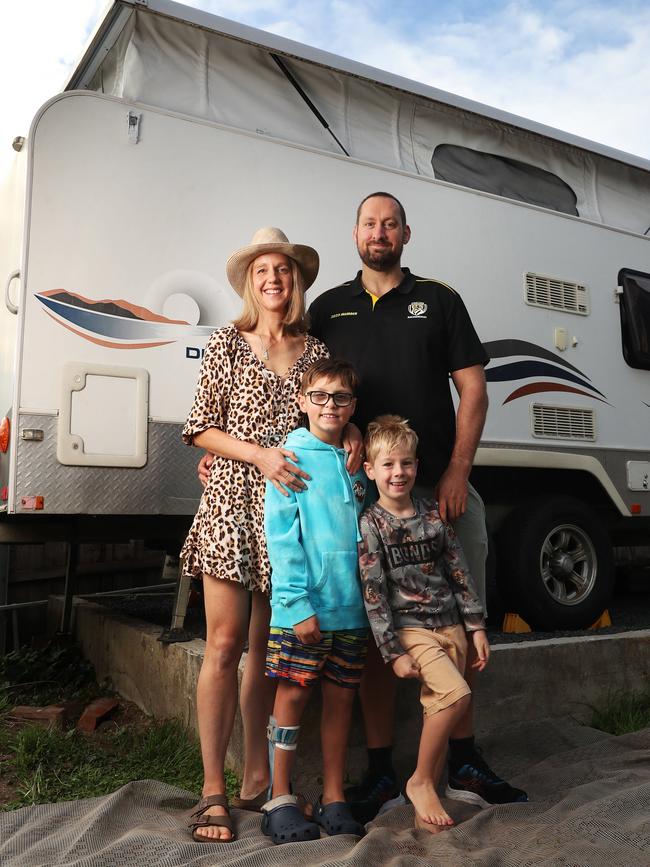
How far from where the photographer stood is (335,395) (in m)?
2.85

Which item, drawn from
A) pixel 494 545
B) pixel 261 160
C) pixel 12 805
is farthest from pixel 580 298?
pixel 12 805

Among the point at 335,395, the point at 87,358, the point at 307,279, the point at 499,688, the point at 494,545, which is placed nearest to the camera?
the point at 335,395

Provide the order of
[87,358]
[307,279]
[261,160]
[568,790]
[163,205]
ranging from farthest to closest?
[261,160] → [163,205] → [87,358] → [307,279] → [568,790]

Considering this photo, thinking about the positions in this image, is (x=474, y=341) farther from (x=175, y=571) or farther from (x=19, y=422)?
(x=175, y=571)

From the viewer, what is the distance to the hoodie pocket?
2768 mm

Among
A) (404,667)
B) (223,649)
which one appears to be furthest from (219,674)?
(404,667)

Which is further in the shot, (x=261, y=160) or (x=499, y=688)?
(x=261, y=160)

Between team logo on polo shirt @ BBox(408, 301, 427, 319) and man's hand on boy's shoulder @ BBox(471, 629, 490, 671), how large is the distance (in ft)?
3.75

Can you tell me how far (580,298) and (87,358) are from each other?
3410mm

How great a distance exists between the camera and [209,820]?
268 cm

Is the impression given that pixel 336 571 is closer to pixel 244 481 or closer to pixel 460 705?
pixel 244 481

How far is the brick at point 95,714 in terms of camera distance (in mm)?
4168

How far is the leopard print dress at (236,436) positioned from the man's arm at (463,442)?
22.5 inches

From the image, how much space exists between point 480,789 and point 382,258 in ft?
6.35
